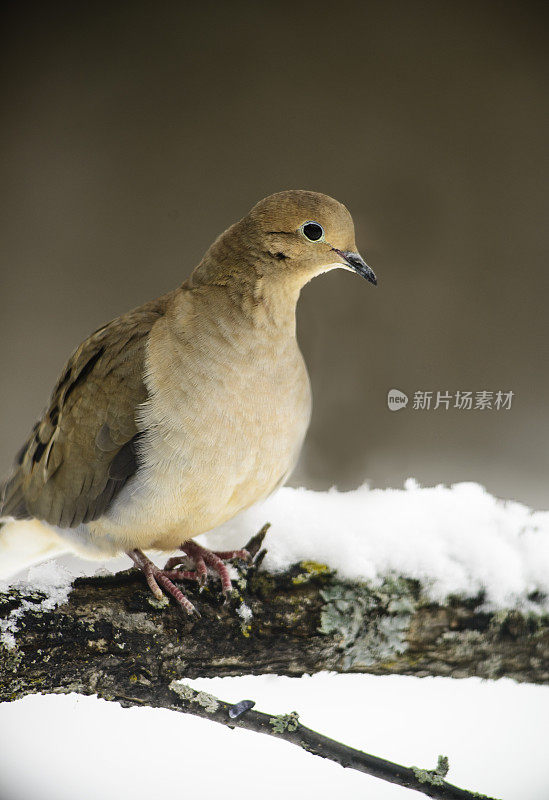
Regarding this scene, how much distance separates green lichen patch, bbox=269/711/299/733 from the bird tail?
0.35 meters

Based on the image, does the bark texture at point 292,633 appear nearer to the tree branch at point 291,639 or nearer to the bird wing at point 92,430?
the tree branch at point 291,639

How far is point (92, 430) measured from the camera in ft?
2.85

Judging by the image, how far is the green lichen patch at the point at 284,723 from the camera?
833mm

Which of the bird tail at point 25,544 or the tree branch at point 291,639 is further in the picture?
the bird tail at point 25,544

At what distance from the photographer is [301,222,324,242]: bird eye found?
818 mm

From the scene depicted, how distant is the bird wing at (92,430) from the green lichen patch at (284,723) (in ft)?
1.03

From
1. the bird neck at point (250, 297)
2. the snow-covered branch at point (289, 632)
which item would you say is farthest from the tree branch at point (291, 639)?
the bird neck at point (250, 297)

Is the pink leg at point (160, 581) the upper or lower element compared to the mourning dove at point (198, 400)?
lower

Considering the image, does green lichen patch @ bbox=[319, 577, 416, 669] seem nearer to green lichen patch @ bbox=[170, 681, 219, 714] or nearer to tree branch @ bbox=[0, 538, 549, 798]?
tree branch @ bbox=[0, 538, 549, 798]

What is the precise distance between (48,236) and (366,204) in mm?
581

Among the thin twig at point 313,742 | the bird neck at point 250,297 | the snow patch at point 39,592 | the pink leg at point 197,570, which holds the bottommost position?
the thin twig at point 313,742

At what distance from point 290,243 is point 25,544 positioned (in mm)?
537

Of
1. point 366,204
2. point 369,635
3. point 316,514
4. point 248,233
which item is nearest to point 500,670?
point 369,635

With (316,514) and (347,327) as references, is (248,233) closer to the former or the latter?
(316,514)
